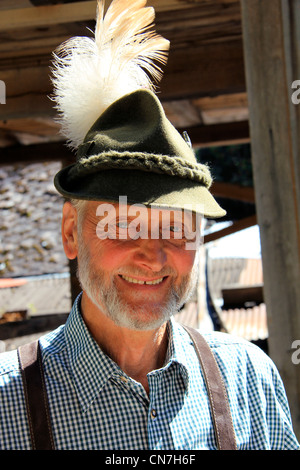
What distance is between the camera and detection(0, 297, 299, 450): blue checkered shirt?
4.60 feet

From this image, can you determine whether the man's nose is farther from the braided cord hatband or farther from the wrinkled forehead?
the braided cord hatband

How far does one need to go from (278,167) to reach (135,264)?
0.95m

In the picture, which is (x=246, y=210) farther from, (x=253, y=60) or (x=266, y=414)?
(x=266, y=414)

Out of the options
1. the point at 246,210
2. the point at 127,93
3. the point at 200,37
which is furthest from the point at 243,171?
the point at 127,93

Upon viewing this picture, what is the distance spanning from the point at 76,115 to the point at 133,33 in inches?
11.6

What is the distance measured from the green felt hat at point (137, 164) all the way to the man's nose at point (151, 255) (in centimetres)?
12

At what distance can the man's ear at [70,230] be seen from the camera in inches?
67.0

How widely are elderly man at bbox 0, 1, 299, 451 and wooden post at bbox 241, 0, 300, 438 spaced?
1.84 ft

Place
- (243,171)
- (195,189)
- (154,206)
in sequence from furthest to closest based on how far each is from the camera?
(243,171) < (195,189) < (154,206)

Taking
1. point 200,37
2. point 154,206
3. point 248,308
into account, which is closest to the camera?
point 154,206

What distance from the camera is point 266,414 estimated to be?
1.65 m
